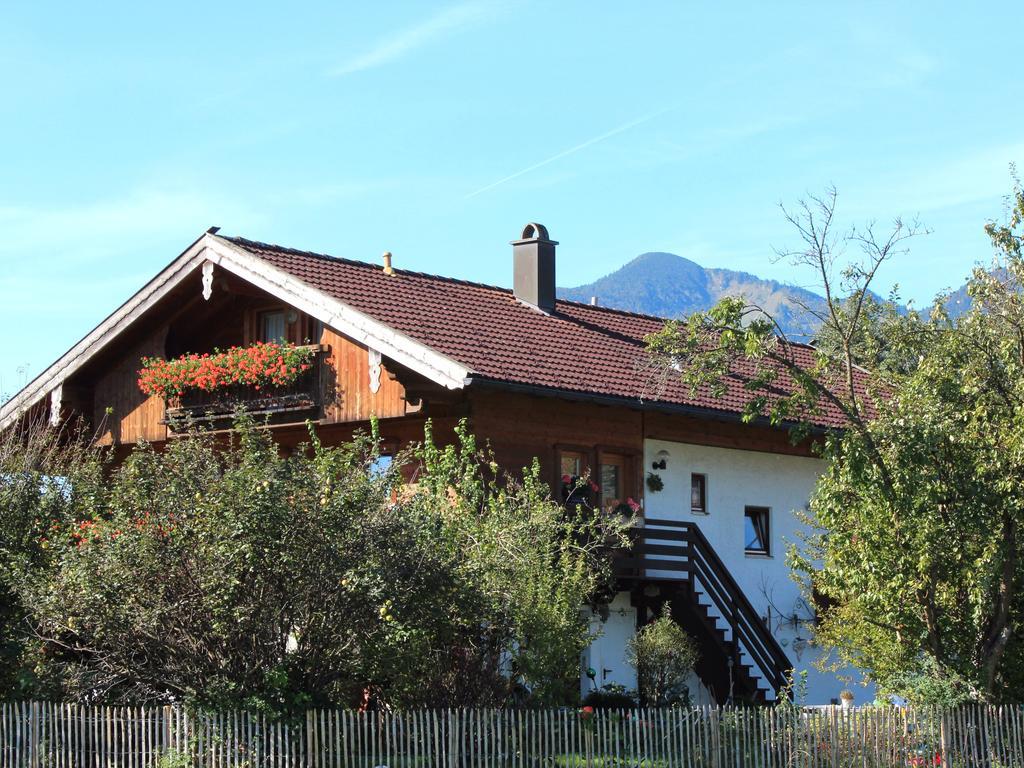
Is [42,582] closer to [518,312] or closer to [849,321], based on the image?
[849,321]

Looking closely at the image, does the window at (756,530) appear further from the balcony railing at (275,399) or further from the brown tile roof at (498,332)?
the balcony railing at (275,399)

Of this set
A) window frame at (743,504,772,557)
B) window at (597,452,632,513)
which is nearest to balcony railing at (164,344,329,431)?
window at (597,452,632,513)

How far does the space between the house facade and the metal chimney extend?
1.5 inches

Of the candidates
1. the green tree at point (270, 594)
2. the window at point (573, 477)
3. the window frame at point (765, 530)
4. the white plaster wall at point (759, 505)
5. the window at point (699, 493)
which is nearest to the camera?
the green tree at point (270, 594)

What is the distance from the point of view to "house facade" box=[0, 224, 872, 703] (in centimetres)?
2181

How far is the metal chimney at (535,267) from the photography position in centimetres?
2631

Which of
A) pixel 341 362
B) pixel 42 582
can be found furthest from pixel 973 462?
pixel 341 362

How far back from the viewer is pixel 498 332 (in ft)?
77.5

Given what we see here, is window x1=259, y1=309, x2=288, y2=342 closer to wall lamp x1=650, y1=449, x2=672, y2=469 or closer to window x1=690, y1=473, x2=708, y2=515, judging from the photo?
wall lamp x1=650, y1=449, x2=672, y2=469

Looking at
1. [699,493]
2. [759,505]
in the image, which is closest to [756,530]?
[759,505]

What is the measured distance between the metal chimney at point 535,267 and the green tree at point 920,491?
10549 millimetres

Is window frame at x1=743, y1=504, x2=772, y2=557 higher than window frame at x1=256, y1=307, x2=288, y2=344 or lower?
lower

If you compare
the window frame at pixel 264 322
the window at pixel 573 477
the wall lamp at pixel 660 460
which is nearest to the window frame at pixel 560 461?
the window at pixel 573 477

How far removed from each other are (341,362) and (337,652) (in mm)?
8980
